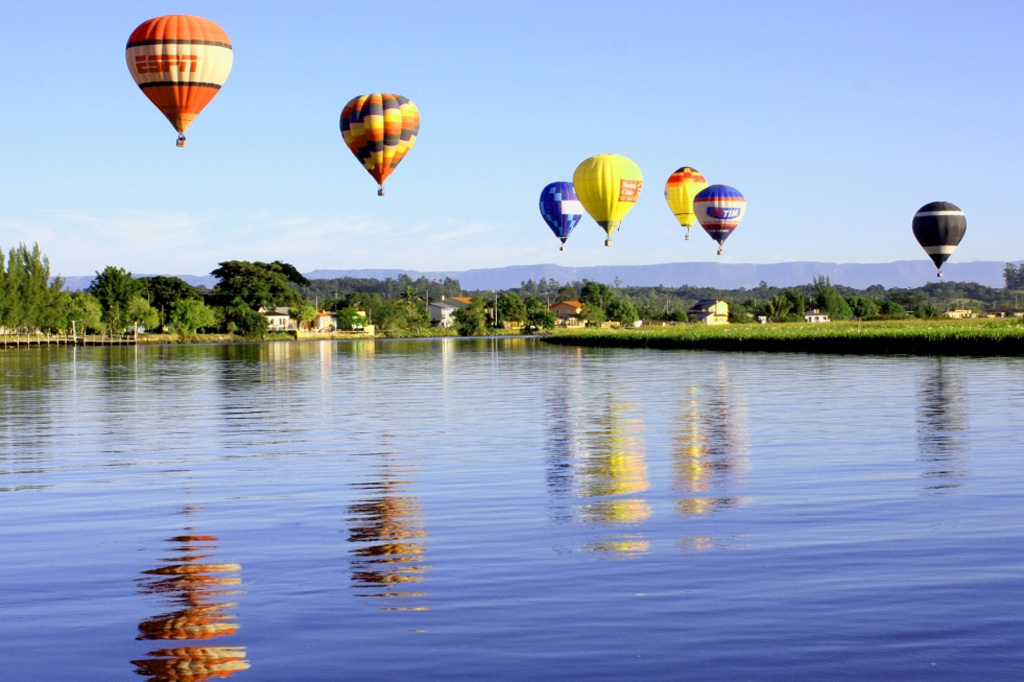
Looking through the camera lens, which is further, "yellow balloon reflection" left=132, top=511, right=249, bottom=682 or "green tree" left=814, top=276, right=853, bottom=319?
"green tree" left=814, top=276, right=853, bottom=319

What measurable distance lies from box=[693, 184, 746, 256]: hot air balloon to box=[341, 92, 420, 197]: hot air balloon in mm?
28565

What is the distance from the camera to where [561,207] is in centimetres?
8188

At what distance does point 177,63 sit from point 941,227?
5159 cm

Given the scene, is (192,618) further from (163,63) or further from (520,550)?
(163,63)

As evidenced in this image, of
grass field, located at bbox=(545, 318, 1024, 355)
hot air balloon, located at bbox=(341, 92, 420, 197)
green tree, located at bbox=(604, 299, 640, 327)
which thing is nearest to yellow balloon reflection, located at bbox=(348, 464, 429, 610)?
hot air balloon, located at bbox=(341, 92, 420, 197)

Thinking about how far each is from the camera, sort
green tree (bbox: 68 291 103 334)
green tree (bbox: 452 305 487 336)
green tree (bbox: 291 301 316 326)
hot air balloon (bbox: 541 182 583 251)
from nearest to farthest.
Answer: hot air balloon (bbox: 541 182 583 251) < green tree (bbox: 68 291 103 334) < green tree (bbox: 291 301 316 326) < green tree (bbox: 452 305 487 336)

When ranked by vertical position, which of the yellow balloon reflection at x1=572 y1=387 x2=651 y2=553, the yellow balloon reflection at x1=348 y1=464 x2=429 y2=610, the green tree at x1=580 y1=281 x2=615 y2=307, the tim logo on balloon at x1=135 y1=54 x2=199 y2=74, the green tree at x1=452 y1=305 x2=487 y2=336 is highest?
the tim logo on balloon at x1=135 y1=54 x2=199 y2=74

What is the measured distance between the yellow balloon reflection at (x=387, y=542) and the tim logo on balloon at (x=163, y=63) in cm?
3822

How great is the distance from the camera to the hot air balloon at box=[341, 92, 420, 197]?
63719 millimetres

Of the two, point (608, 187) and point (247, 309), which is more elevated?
point (608, 187)

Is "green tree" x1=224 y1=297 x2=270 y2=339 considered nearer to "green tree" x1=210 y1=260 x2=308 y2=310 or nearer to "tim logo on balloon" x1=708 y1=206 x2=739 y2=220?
"green tree" x1=210 y1=260 x2=308 y2=310

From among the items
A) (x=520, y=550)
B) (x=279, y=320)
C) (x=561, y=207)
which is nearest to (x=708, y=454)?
(x=520, y=550)

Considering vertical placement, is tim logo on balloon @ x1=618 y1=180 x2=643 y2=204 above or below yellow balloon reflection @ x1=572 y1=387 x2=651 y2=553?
above

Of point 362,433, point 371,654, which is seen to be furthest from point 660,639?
point 362,433
